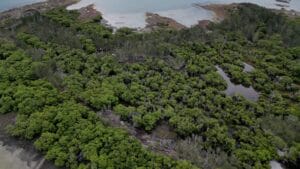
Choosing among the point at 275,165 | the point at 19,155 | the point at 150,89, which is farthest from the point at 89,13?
the point at 275,165

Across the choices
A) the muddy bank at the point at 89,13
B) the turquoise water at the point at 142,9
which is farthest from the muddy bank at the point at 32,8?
the muddy bank at the point at 89,13

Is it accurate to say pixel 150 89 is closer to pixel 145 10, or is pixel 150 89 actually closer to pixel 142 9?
pixel 145 10

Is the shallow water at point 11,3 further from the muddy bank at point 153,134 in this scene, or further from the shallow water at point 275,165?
the shallow water at point 275,165

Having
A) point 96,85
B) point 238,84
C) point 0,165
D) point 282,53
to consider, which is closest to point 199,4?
point 282,53

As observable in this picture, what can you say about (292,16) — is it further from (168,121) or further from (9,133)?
(9,133)

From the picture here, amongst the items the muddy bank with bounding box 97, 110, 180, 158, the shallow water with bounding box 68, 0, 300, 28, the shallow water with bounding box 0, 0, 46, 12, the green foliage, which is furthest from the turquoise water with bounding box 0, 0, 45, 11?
the muddy bank with bounding box 97, 110, 180, 158

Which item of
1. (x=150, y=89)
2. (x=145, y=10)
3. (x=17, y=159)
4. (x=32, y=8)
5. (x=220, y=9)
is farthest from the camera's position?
(x=220, y=9)

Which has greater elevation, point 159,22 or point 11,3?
point 11,3
